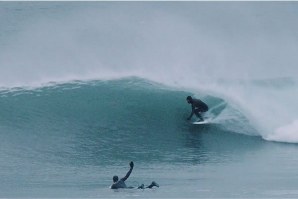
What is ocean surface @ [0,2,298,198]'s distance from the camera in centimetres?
1822

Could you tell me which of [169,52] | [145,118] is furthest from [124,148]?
[169,52]

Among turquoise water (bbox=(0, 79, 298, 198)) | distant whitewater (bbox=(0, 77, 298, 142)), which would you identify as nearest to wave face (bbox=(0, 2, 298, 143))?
distant whitewater (bbox=(0, 77, 298, 142))

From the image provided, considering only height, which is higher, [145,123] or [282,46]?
[282,46]

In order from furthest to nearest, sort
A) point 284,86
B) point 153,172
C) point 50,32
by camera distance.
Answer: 1. point 50,32
2. point 284,86
3. point 153,172

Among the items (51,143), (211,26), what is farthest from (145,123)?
(211,26)

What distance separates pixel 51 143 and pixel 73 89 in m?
5.12

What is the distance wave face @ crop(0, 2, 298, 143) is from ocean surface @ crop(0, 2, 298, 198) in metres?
0.08

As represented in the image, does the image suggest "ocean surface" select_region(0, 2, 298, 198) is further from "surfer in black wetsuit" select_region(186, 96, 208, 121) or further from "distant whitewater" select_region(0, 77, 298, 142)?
"surfer in black wetsuit" select_region(186, 96, 208, 121)

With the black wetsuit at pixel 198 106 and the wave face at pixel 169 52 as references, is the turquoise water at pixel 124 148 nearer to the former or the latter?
the wave face at pixel 169 52

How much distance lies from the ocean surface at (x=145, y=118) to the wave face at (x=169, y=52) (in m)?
0.08

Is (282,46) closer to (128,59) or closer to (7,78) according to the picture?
(128,59)

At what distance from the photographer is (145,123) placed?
24078 millimetres

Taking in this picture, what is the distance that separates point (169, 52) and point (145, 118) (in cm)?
1414

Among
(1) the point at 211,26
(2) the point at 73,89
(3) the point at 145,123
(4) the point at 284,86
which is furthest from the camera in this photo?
(1) the point at 211,26
